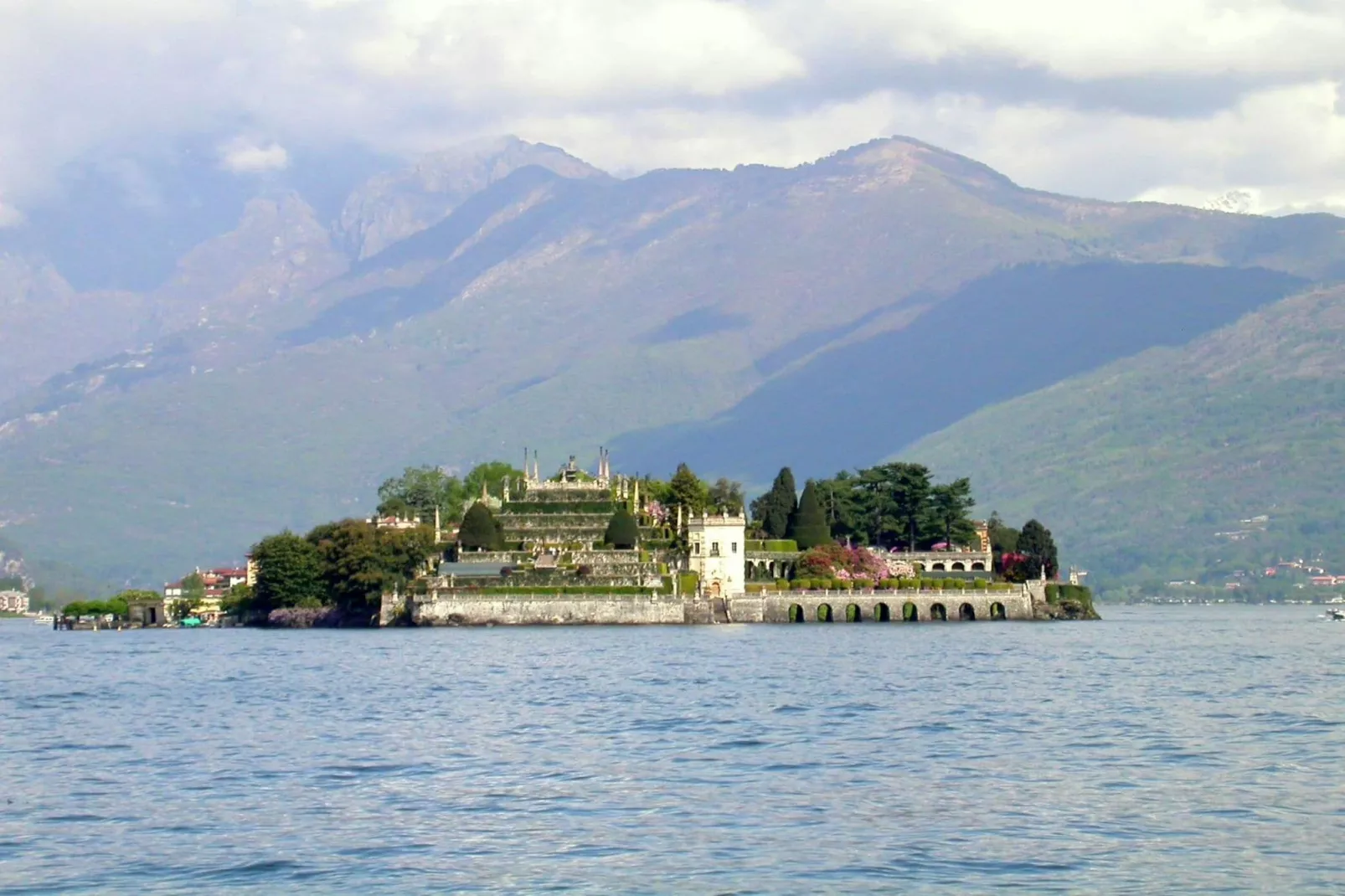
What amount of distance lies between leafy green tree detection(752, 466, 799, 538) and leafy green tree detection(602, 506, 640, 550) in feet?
61.6

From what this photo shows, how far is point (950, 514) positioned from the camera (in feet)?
641

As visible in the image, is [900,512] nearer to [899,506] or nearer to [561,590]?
[899,506]

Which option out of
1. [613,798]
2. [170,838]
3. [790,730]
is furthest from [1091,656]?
[170,838]

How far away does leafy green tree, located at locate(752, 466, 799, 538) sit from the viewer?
183750 mm

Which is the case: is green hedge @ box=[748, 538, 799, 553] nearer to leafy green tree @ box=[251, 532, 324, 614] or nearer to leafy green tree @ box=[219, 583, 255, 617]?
leafy green tree @ box=[251, 532, 324, 614]

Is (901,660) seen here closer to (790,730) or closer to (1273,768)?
(790,730)

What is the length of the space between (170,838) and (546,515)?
408 feet

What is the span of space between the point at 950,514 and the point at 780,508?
56.5 ft

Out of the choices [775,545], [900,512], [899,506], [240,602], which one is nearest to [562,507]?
[775,545]

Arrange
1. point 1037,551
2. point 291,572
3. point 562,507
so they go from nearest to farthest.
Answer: point 291,572
point 562,507
point 1037,551

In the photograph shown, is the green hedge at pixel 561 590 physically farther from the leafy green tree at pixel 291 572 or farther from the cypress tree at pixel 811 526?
the cypress tree at pixel 811 526

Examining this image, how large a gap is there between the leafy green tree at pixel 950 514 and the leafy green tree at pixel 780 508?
11735mm

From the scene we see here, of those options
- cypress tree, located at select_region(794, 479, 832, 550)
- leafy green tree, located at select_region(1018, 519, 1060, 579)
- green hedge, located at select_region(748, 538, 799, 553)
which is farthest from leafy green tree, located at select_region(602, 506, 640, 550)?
leafy green tree, located at select_region(1018, 519, 1060, 579)

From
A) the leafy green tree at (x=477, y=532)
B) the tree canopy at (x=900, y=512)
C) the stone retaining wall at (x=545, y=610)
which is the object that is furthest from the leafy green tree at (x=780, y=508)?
the stone retaining wall at (x=545, y=610)
